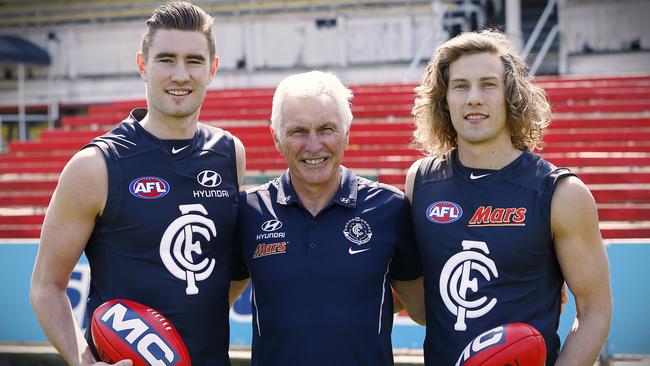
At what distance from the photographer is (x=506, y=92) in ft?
8.35

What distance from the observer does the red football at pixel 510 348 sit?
2.21 meters

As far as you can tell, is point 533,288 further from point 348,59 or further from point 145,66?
point 348,59

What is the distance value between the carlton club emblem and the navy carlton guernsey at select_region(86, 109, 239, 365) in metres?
0.47

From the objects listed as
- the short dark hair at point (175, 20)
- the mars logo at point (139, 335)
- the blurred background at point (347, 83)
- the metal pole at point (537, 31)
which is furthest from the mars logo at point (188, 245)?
the metal pole at point (537, 31)

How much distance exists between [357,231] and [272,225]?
32 centimetres

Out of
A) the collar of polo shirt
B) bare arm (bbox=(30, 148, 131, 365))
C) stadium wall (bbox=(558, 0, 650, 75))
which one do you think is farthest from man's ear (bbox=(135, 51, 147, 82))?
stadium wall (bbox=(558, 0, 650, 75))

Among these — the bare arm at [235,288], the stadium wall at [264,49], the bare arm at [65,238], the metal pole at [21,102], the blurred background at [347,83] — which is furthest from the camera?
the metal pole at [21,102]

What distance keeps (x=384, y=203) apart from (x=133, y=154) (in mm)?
973

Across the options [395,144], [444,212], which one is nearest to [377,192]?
[444,212]

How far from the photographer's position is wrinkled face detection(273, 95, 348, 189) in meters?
2.53

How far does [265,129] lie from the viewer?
982 centimetres

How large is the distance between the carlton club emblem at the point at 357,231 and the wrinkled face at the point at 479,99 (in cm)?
49

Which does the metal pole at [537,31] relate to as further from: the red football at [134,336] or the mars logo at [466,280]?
the red football at [134,336]

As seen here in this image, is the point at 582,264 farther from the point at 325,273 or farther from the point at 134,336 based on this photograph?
the point at 134,336
